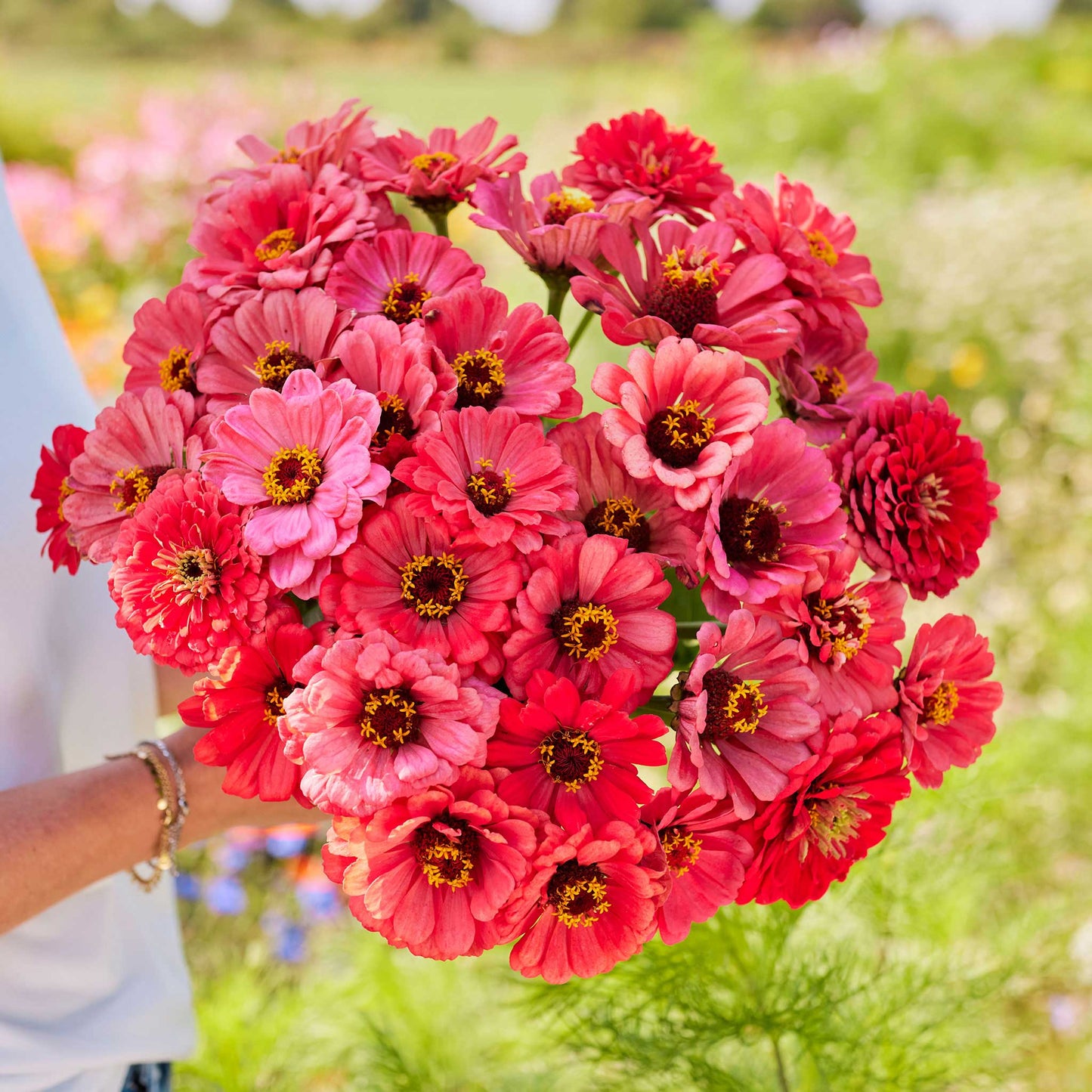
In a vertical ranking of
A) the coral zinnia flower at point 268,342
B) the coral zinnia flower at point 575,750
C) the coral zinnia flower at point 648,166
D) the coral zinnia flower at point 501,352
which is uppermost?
the coral zinnia flower at point 648,166

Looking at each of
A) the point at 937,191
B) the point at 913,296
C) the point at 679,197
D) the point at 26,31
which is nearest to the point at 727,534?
the point at 679,197

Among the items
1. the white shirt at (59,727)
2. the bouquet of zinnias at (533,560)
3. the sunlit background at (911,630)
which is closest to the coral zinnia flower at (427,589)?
the bouquet of zinnias at (533,560)

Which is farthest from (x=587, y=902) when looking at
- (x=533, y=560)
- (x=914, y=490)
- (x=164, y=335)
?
(x=164, y=335)

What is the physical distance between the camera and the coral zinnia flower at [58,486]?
1.79 feet

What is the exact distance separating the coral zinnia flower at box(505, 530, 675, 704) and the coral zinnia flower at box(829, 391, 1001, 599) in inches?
4.8

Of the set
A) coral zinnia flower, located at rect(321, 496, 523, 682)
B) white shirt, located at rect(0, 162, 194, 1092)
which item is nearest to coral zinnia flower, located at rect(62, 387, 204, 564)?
coral zinnia flower, located at rect(321, 496, 523, 682)

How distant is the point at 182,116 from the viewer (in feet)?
12.1

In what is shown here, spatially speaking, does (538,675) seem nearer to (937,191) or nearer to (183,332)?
(183,332)

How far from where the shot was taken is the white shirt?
0.73m

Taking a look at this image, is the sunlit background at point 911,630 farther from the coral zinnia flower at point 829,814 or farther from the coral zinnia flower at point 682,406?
the coral zinnia flower at point 682,406

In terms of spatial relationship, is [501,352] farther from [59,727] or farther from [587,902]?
[59,727]

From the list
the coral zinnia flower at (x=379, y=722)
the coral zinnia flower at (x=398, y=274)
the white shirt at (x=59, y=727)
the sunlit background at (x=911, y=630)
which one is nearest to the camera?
the coral zinnia flower at (x=379, y=722)

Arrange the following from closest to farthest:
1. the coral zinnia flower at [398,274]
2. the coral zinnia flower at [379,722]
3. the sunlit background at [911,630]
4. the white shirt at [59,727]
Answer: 1. the coral zinnia flower at [379,722]
2. the coral zinnia flower at [398,274]
3. the white shirt at [59,727]
4. the sunlit background at [911,630]

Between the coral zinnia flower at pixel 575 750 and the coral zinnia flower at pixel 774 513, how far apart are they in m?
0.07
